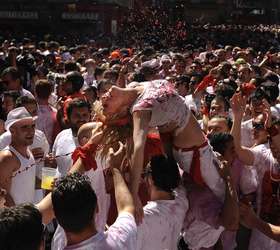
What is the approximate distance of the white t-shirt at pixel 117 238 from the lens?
7.79ft

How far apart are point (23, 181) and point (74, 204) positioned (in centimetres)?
193

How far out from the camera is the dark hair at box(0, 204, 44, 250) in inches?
84.8

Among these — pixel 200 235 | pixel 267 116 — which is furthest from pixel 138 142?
pixel 267 116

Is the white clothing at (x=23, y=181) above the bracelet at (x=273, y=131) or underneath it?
underneath

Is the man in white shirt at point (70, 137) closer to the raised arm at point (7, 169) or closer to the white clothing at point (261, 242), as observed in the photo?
the raised arm at point (7, 169)

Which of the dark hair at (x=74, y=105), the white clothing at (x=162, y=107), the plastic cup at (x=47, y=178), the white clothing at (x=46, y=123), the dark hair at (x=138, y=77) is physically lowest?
the white clothing at (x=46, y=123)

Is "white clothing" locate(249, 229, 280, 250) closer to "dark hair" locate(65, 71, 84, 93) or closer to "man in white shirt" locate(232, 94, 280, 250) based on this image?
"man in white shirt" locate(232, 94, 280, 250)

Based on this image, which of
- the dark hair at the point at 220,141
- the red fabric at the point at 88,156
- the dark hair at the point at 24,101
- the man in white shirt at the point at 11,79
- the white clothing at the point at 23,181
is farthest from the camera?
the man in white shirt at the point at 11,79

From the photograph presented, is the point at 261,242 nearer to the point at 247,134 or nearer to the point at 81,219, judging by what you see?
the point at 247,134

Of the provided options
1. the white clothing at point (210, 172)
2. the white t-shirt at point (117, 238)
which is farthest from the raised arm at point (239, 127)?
the white t-shirt at point (117, 238)

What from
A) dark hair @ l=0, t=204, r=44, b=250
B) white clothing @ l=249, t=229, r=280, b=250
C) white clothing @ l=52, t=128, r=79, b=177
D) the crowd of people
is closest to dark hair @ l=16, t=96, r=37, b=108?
the crowd of people

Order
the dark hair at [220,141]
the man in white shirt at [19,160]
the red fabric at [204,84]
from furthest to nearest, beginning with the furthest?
1. the red fabric at [204,84]
2. the man in white shirt at [19,160]
3. the dark hair at [220,141]

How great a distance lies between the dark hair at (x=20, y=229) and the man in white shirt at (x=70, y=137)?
2.26 metres

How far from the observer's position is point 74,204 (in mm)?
2373
